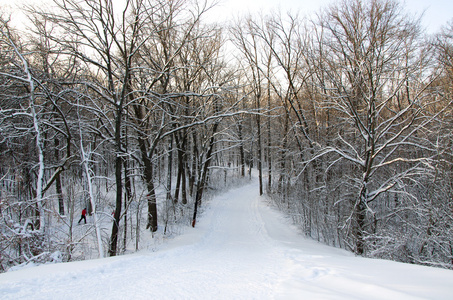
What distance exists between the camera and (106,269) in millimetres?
4488

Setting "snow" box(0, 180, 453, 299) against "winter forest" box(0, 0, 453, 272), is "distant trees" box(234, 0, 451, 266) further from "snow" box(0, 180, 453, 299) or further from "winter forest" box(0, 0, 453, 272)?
"snow" box(0, 180, 453, 299)

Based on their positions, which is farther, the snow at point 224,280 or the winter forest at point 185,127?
the winter forest at point 185,127

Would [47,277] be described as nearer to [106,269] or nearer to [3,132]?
[106,269]

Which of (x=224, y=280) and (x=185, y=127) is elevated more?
(x=185, y=127)

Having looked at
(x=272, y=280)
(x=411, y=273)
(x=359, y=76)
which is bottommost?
(x=272, y=280)

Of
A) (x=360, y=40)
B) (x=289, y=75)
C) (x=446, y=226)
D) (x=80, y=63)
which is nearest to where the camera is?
(x=446, y=226)

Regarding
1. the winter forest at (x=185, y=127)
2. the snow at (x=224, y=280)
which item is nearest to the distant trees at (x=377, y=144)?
the winter forest at (x=185, y=127)

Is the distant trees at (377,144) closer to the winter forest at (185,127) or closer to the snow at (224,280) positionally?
the winter forest at (185,127)

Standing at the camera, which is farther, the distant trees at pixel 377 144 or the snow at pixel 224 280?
the distant trees at pixel 377 144

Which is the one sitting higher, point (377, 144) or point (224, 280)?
point (377, 144)

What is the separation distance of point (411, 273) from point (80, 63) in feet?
39.0

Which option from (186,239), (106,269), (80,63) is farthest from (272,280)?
(80,63)

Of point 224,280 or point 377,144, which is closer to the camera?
point 224,280

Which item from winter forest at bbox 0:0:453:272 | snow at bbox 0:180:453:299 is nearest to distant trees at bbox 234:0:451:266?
winter forest at bbox 0:0:453:272
